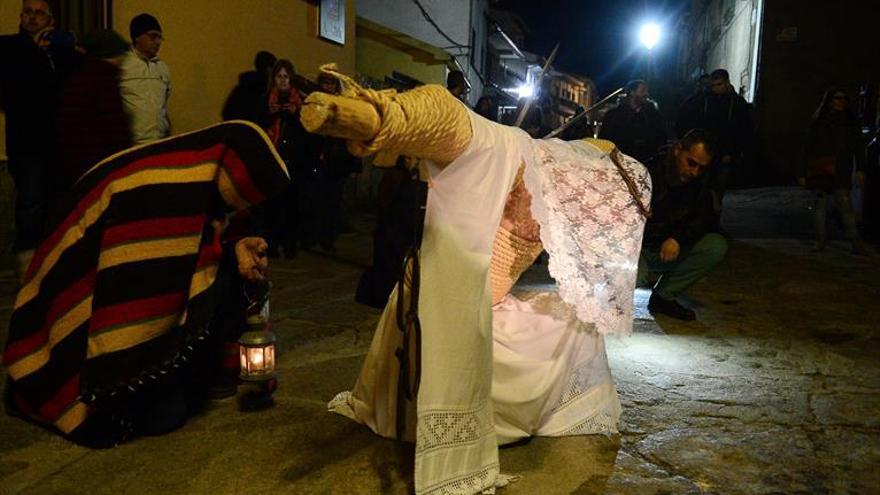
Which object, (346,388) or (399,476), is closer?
(399,476)

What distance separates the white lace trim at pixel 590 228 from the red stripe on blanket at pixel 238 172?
1.19m

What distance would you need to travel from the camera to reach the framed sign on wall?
32.2 feet

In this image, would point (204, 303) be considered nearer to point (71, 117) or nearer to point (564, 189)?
point (564, 189)

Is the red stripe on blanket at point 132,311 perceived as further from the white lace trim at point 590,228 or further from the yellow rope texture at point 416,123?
the white lace trim at point 590,228

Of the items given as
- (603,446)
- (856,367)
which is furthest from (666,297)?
(603,446)

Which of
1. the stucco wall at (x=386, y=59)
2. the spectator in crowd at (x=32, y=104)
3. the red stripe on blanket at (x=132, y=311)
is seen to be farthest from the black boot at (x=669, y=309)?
the stucco wall at (x=386, y=59)

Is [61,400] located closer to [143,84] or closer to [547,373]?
[547,373]

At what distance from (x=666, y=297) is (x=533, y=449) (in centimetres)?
285

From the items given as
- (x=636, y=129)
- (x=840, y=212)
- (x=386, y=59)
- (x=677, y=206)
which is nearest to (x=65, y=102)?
(x=677, y=206)

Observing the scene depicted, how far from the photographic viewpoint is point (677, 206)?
199 inches

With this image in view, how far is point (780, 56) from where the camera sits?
15.8 meters

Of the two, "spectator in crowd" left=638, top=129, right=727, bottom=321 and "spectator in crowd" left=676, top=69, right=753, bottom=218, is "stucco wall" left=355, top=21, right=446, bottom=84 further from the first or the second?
"spectator in crowd" left=638, top=129, right=727, bottom=321

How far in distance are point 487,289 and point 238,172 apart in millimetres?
1190

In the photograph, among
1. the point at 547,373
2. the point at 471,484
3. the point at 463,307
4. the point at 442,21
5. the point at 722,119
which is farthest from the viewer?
the point at 442,21
